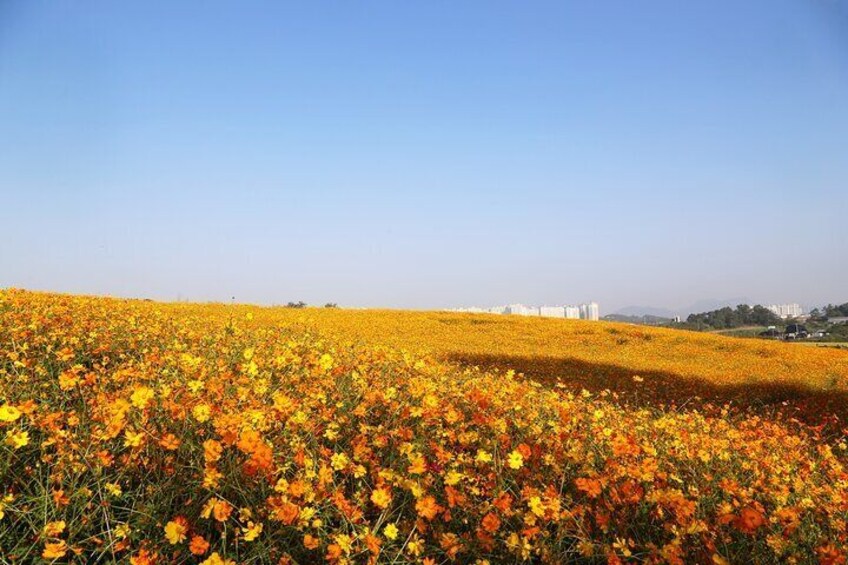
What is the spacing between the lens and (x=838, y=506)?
352cm

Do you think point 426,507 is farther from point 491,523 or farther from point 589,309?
point 589,309

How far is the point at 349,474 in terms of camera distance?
3.54m

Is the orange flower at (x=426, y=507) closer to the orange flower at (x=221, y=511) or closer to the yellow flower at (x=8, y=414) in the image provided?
the orange flower at (x=221, y=511)

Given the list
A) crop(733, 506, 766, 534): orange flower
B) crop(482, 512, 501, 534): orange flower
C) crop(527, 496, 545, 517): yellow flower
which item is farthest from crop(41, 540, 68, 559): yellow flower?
crop(733, 506, 766, 534): orange flower

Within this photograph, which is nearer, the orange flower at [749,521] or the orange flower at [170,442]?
the orange flower at [749,521]

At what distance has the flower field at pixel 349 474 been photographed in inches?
107

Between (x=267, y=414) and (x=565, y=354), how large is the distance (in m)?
15.5

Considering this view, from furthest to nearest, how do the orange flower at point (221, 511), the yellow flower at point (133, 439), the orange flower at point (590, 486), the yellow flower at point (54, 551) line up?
the orange flower at point (590, 486), the yellow flower at point (133, 439), the orange flower at point (221, 511), the yellow flower at point (54, 551)

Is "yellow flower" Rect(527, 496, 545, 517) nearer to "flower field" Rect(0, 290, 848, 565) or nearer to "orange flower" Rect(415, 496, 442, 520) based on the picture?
"flower field" Rect(0, 290, 848, 565)

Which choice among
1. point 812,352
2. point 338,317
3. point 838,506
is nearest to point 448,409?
point 838,506

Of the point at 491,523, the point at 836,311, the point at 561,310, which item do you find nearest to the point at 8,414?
the point at 491,523

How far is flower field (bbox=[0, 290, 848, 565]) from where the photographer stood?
2.71 m

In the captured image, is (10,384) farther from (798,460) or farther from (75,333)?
(798,460)

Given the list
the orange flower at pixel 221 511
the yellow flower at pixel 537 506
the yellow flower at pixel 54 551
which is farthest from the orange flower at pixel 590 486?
the yellow flower at pixel 54 551
